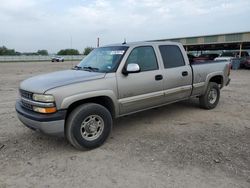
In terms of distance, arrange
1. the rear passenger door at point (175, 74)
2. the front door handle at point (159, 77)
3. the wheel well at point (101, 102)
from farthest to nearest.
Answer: the rear passenger door at point (175, 74) < the front door handle at point (159, 77) < the wheel well at point (101, 102)

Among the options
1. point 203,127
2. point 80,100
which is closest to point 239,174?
point 203,127

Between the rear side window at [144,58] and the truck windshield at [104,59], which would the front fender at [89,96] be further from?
the rear side window at [144,58]

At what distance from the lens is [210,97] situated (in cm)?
679

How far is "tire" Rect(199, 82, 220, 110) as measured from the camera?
6.57m

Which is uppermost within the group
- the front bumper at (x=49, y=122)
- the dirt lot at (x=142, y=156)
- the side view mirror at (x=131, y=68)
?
the side view mirror at (x=131, y=68)

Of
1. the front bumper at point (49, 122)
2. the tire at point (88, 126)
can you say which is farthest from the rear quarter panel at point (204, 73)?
the front bumper at point (49, 122)

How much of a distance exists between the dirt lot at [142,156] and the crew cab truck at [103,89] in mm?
479

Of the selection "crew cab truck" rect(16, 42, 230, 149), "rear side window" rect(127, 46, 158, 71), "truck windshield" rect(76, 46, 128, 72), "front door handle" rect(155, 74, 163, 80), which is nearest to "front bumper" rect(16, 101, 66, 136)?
"crew cab truck" rect(16, 42, 230, 149)

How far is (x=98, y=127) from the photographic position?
14.1 feet

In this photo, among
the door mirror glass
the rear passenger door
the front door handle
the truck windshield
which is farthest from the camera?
the rear passenger door

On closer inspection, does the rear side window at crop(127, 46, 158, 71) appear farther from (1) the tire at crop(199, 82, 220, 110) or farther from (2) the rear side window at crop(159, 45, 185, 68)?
(1) the tire at crop(199, 82, 220, 110)

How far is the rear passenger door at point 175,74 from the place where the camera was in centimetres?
528

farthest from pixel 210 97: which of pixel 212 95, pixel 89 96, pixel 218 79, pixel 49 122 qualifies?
pixel 49 122

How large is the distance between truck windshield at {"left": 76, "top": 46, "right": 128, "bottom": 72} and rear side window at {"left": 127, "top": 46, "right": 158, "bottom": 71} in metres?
0.21
